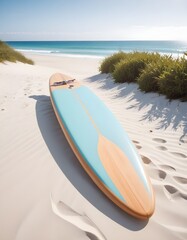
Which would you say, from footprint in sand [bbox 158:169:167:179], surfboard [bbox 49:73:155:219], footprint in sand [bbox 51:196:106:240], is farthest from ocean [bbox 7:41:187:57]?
footprint in sand [bbox 51:196:106:240]

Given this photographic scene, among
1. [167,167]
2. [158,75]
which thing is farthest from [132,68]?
[167,167]

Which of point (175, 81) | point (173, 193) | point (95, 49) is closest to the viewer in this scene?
point (173, 193)

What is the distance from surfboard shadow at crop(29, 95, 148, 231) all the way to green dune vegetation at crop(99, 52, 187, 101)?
270 cm

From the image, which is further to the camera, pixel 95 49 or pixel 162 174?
pixel 95 49

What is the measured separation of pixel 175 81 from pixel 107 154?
3001 mm

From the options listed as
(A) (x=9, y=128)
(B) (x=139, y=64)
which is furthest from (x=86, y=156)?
(B) (x=139, y=64)

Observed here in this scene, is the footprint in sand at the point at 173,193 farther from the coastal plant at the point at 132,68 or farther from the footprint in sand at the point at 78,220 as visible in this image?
the coastal plant at the point at 132,68

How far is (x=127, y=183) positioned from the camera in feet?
7.22

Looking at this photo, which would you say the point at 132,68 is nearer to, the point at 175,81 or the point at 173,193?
the point at 175,81

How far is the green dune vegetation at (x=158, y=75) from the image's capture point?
4.82 meters

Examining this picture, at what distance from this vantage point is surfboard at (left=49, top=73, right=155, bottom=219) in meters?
2.05

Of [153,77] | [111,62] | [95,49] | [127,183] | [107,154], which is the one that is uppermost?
[95,49]

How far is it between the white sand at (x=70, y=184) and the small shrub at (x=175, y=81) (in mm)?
537

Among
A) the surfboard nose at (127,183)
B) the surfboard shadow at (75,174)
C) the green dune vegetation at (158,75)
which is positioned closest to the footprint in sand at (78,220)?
the surfboard shadow at (75,174)
